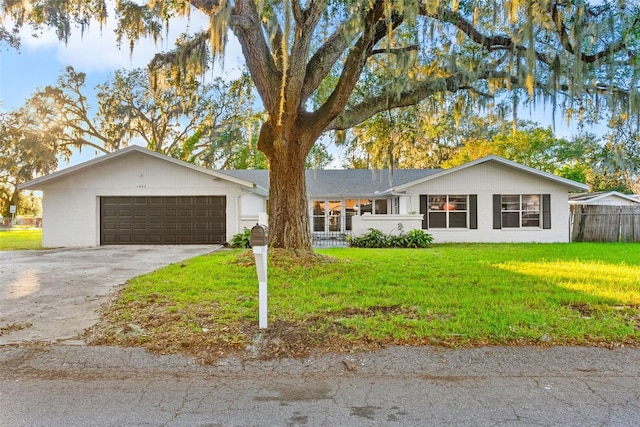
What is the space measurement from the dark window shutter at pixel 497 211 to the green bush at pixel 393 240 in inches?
128

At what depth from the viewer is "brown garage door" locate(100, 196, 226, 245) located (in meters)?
15.0

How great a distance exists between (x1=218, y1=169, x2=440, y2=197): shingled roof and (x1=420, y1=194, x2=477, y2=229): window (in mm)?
2143

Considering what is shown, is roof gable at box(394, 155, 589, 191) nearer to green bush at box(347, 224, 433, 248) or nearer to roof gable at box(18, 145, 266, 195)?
green bush at box(347, 224, 433, 248)

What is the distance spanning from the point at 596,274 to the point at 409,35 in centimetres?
607

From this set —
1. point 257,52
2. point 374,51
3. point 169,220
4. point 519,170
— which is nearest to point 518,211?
point 519,170

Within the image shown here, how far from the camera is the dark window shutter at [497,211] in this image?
50.6 ft

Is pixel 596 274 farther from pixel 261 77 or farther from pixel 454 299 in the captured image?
pixel 261 77

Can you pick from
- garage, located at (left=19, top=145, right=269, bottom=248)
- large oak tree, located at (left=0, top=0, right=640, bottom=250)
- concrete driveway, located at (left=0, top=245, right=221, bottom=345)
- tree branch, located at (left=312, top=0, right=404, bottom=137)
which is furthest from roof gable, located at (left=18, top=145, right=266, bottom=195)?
tree branch, located at (left=312, top=0, right=404, bottom=137)

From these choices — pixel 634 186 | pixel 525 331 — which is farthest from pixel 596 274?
pixel 634 186

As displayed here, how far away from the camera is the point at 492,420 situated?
249cm

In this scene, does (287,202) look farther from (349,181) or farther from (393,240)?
(349,181)

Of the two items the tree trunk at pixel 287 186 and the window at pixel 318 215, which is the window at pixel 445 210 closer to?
the window at pixel 318 215

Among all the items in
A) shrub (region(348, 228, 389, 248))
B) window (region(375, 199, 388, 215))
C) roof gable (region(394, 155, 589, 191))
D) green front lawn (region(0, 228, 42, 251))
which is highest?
roof gable (region(394, 155, 589, 191))

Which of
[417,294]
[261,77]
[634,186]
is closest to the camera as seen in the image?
[417,294]
